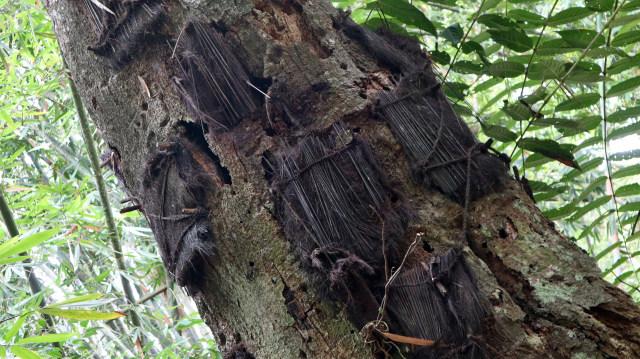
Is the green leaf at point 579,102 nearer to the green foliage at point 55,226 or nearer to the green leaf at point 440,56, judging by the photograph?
the green leaf at point 440,56

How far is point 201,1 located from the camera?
106 cm

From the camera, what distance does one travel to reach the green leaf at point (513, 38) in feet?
4.14

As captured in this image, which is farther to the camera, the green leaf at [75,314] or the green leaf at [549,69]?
the green leaf at [549,69]

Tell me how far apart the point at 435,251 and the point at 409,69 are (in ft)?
1.17

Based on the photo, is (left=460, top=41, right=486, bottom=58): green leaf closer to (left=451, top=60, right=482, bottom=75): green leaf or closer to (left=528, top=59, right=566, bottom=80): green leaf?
(left=451, top=60, right=482, bottom=75): green leaf

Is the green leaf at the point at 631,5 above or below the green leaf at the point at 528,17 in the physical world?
below

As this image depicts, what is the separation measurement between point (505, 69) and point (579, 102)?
0.57 feet

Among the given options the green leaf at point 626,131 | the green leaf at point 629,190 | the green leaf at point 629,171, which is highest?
the green leaf at point 626,131

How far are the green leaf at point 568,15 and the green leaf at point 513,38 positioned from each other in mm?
65

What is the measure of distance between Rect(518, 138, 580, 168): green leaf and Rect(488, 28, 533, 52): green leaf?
21cm

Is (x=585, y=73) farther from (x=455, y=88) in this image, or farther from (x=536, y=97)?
(x=455, y=88)

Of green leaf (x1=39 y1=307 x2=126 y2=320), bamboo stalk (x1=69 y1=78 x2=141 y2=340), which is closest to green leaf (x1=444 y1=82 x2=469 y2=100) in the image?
green leaf (x1=39 y1=307 x2=126 y2=320)

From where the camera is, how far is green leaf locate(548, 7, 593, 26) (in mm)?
1263

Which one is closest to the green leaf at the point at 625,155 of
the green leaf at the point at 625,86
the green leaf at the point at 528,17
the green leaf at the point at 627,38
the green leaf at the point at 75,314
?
the green leaf at the point at 625,86
